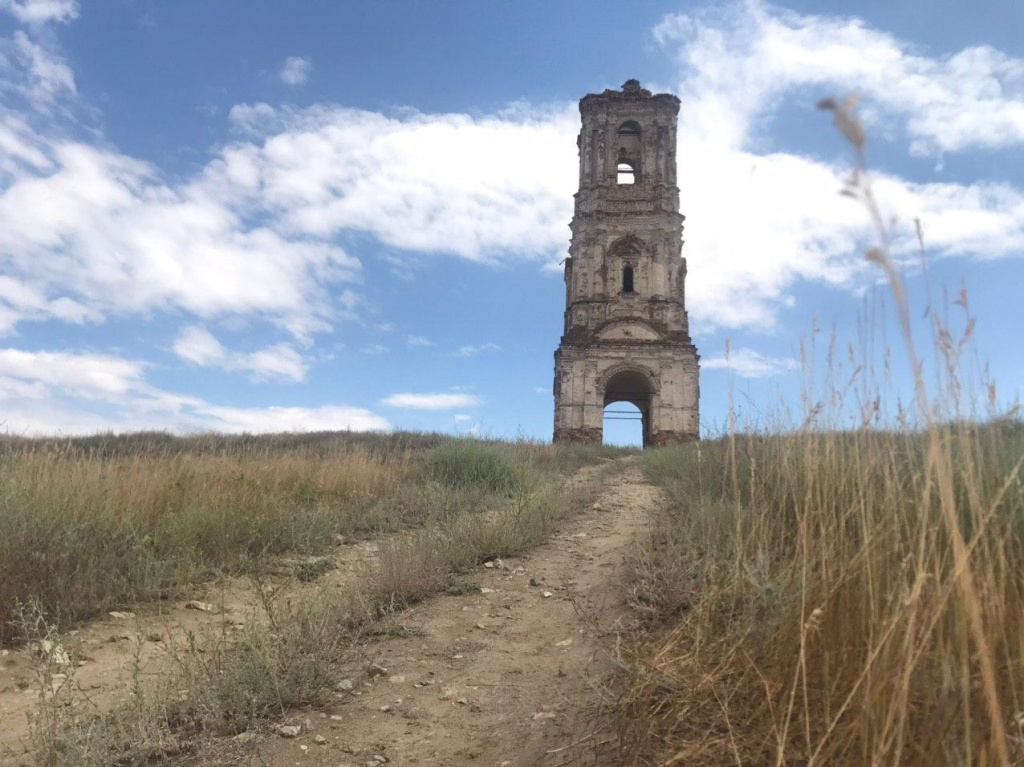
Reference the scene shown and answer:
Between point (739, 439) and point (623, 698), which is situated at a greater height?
point (739, 439)

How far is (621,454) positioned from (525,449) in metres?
4.61

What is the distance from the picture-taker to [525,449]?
14547 millimetres

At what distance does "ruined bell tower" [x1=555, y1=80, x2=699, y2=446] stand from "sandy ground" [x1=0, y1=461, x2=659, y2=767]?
19148mm

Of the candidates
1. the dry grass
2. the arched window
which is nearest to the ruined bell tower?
the arched window

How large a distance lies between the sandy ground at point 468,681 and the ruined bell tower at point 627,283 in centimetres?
1915

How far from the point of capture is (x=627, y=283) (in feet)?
85.8

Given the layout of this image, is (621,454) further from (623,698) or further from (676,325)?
(623,698)

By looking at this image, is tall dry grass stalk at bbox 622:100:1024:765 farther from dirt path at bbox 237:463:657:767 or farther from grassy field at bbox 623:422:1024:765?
dirt path at bbox 237:463:657:767

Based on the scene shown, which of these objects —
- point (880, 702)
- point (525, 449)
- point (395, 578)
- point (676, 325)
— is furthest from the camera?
point (676, 325)

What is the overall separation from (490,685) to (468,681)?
128mm

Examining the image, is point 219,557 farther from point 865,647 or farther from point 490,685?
point 865,647

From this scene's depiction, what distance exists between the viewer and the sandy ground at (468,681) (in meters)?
2.78

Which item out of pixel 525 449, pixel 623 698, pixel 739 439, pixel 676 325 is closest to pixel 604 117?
pixel 676 325

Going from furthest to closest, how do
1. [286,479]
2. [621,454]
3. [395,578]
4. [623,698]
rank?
[621,454] → [286,479] → [395,578] → [623,698]
